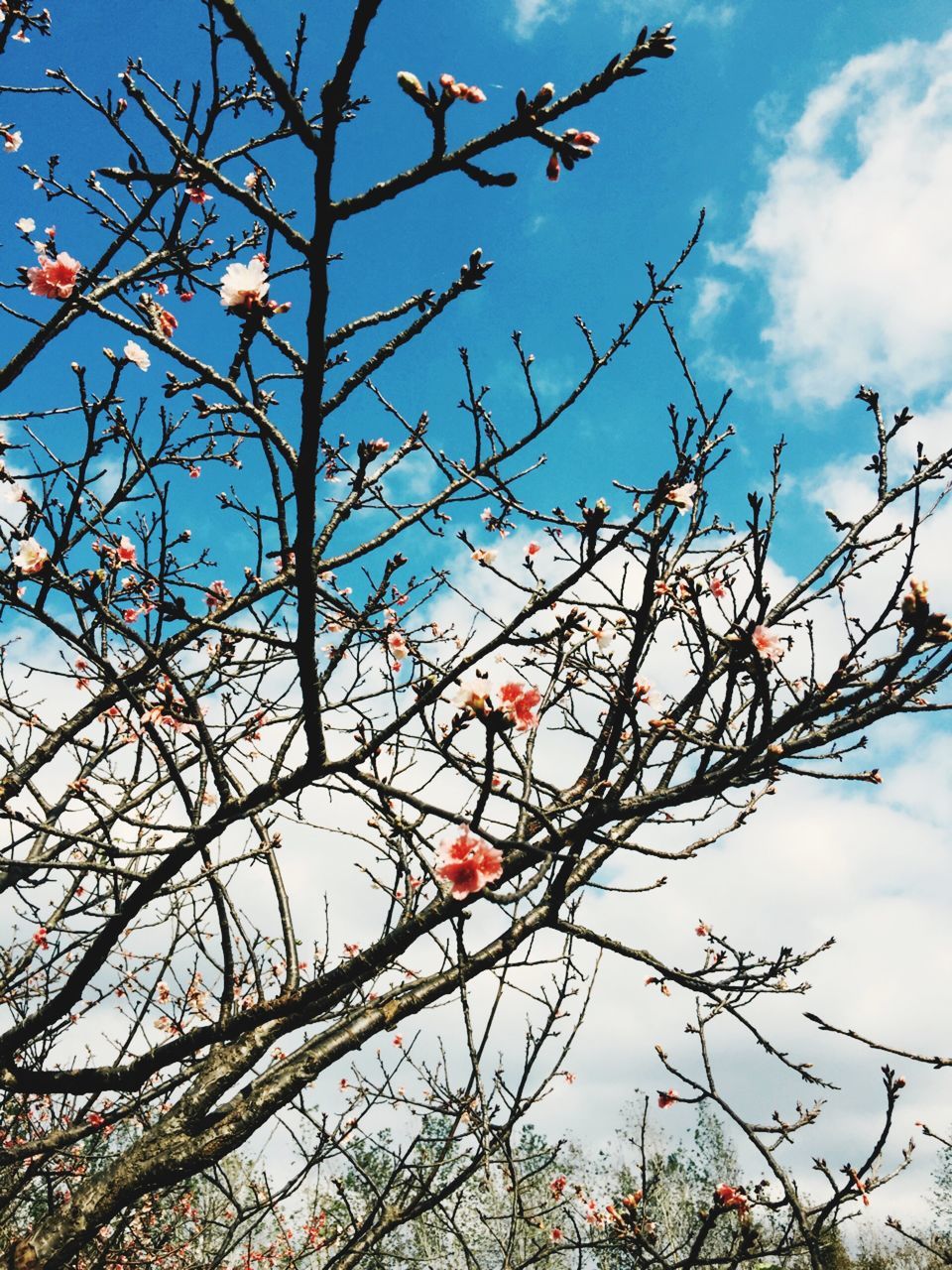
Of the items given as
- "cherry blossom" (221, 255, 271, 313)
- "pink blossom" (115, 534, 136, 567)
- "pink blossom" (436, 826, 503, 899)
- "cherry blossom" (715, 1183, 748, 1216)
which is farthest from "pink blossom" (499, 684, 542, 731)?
"pink blossom" (115, 534, 136, 567)

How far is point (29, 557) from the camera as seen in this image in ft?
9.71

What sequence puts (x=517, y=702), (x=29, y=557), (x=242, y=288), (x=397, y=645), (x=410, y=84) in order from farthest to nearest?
(x=397, y=645)
(x=29, y=557)
(x=517, y=702)
(x=242, y=288)
(x=410, y=84)

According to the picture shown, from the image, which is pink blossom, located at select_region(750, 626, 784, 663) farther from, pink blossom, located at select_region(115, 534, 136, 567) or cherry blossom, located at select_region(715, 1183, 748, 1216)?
pink blossom, located at select_region(115, 534, 136, 567)

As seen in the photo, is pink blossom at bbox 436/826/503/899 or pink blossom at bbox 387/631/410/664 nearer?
pink blossom at bbox 436/826/503/899

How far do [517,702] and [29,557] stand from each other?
2.12 meters

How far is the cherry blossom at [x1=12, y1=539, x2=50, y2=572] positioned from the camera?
2908 millimetres

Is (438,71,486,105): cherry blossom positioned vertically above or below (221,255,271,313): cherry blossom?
below

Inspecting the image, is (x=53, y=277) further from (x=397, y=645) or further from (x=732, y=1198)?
(x=732, y=1198)

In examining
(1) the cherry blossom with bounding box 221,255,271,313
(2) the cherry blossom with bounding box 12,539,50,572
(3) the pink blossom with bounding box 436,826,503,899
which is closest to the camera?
(1) the cherry blossom with bounding box 221,255,271,313

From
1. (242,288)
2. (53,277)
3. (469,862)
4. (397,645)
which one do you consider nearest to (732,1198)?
(469,862)

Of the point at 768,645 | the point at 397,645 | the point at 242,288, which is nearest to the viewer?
the point at 242,288

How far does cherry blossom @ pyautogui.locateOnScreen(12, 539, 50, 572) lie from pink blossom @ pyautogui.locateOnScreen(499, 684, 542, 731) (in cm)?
198

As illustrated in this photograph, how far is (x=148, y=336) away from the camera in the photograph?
1560 millimetres

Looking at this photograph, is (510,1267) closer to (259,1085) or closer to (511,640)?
(259,1085)
